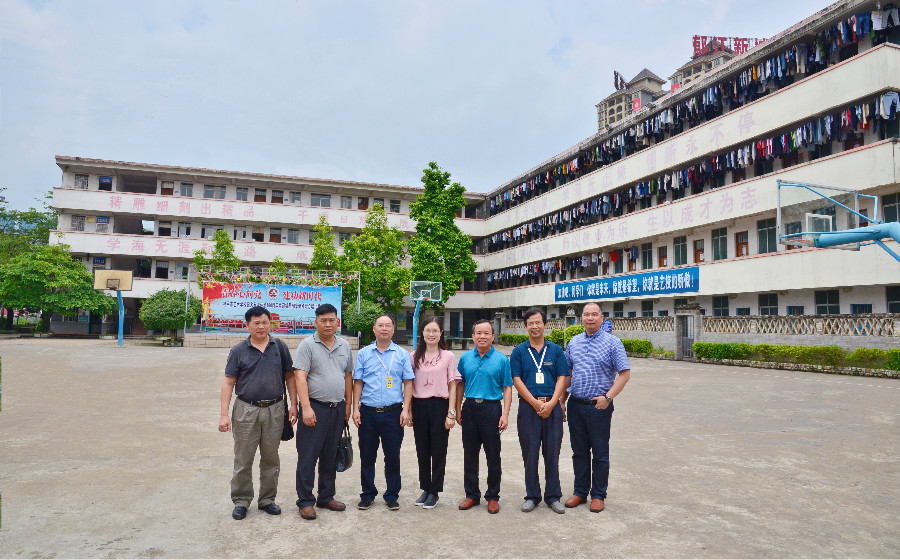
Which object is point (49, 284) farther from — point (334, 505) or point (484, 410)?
point (484, 410)

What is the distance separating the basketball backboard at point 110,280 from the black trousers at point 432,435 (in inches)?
1325

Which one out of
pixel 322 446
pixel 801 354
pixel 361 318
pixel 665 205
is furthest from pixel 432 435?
pixel 361 318

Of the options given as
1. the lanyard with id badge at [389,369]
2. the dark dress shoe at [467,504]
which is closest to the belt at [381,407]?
the lanyard with id badge at [389,369]

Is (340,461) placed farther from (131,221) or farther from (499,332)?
(131,221)

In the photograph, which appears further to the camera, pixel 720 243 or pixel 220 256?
pixel 220 256

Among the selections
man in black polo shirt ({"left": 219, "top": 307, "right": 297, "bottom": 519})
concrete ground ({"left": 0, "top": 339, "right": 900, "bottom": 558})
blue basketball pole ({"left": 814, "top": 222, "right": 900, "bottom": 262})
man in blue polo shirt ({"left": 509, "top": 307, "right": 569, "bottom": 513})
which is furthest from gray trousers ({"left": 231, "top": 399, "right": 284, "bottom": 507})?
blue basketball pole ({"left": 814, "top": 222, "right": 900, "bottom": 262})

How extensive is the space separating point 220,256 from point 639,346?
26.8 m

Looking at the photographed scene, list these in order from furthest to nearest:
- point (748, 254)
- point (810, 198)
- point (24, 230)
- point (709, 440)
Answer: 1. point (24, 230)
2. point (748, 254)
3. point (810, 198)
4. point (709, 440)

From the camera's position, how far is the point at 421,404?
5.19 metres

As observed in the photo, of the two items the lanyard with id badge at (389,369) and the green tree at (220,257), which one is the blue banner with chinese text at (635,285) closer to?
the green tree at (220,257)

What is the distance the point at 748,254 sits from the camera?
25.5 metres

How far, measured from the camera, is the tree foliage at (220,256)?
38.2m

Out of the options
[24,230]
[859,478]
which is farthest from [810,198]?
[24,230]

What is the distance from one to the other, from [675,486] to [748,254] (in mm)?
22557
